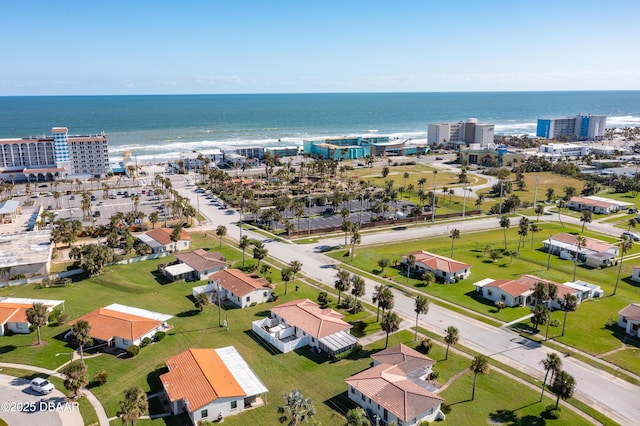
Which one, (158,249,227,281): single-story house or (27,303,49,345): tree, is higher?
(27,303,49,345): tree

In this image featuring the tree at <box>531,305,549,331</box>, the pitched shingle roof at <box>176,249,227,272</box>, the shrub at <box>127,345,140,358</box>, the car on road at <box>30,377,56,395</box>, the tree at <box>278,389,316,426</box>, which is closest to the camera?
the tree at <box>278,389,316,426</box>

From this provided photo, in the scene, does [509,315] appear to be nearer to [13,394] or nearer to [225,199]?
[13,394]

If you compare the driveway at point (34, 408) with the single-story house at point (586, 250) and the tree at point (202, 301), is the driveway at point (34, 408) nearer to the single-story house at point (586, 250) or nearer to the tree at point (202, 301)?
the tree at point (202, 301)

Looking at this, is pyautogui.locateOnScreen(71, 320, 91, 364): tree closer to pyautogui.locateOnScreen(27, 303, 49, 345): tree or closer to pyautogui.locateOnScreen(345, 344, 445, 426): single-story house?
pyautogui.locateOnScreen(27, 303, 49, 345): tree

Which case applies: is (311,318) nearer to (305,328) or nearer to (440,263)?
(305,328)

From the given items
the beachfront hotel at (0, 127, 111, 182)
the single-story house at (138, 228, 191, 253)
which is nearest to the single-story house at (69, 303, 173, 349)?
the single-story house at (138, 228, 191, 253)

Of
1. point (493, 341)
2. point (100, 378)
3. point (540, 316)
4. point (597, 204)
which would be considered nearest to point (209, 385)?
point (100, 378)
